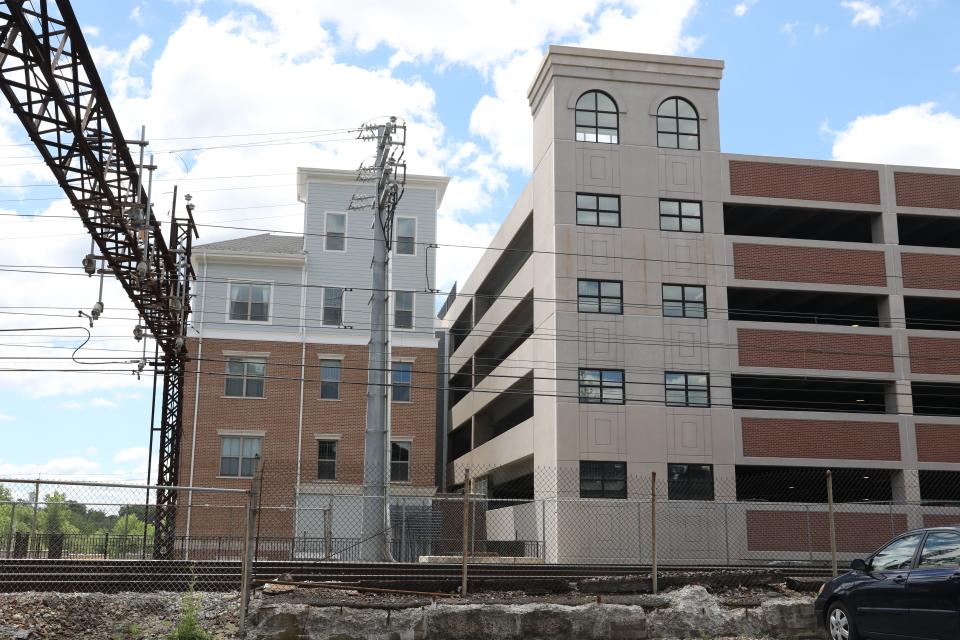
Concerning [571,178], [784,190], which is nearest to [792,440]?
[784,190]

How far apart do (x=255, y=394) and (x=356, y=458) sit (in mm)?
5420

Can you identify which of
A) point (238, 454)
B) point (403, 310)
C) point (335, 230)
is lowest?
point (238, 454)

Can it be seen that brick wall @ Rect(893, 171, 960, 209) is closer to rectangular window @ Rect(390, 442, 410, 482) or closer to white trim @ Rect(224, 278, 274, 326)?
rectangular window @ Rect(390, 442, 410, 482)

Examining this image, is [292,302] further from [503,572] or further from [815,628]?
[815,628]

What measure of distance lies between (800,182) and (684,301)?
691 centimetres

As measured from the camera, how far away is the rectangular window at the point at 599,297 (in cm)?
3669

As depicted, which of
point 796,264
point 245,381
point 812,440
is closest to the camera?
point 812,440

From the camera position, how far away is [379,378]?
27547mm

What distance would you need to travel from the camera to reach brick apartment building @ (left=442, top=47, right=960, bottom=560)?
35.4 m

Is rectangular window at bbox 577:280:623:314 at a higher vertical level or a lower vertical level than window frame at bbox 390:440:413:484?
higher

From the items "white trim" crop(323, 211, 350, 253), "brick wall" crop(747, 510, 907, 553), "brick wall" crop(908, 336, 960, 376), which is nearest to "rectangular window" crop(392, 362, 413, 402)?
"white trim" crop(323, 211, 350, 253)

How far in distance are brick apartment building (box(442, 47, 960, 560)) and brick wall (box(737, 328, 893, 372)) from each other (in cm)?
7

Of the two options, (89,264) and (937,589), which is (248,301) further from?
(937,589)

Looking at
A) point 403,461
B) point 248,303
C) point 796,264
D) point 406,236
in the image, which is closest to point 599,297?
point 796,264
